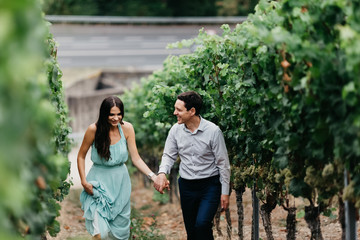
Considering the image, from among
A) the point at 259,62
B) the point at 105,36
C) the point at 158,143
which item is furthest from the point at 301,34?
the point at 105,36

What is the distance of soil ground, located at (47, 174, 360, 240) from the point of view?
24.3 ft

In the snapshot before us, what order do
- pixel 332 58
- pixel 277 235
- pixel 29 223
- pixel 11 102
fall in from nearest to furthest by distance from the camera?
1. pixel 11 102
2. pixel 29 223
3. pixel 332 58
4. pixel 277 235

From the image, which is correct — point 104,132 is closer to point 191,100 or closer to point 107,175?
point 107,175

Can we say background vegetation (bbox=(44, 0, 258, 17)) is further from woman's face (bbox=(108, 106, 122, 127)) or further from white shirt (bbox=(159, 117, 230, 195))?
white shirt (bbox=(159, 117, 230, 195))

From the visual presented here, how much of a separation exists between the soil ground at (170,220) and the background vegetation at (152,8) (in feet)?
66.4

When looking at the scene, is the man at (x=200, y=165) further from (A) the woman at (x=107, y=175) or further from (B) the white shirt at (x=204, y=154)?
(A) the woman at (x=107, y=175)

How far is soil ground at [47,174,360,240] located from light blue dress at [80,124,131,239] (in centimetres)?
26

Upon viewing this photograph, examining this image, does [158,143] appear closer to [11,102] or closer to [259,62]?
[259,62]

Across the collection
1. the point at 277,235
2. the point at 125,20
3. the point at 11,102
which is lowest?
the point at 277,235

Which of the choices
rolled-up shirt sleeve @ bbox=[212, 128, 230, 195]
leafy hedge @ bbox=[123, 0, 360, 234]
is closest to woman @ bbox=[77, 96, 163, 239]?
rolled-up shirt sleeve @ bbox=[212, 128, 230, 195]

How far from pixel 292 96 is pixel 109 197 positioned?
2.54 metres

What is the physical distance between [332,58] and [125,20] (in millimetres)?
28624

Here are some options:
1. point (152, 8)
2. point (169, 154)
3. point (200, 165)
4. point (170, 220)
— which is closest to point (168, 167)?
point (169, 154)

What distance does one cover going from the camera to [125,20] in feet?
104
